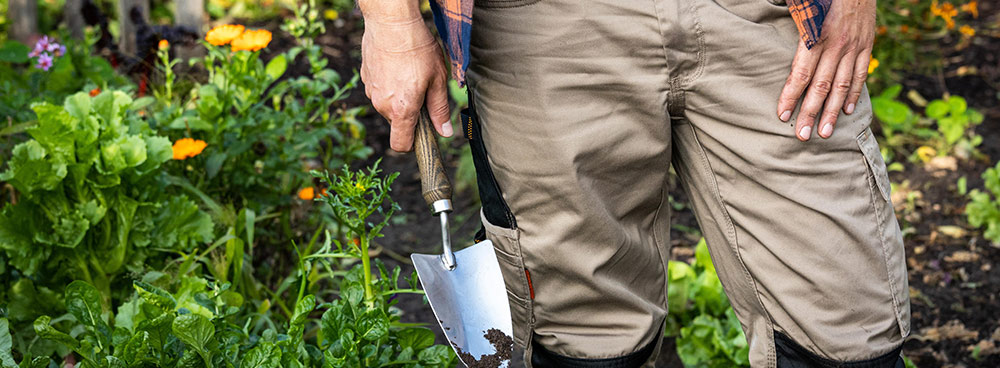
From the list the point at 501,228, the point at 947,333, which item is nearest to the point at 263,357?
the point at 501,228

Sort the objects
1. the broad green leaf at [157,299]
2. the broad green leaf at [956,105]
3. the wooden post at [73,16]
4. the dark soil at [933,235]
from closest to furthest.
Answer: the broad green leaf at [157,299] < the dark soil at [933,235] < the broad green leaf at [956,105] < the wooden post at [73,16]

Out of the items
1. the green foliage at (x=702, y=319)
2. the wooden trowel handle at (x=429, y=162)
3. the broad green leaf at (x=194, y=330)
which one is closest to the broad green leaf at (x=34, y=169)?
the broad green leaf at (x=194, y=330)

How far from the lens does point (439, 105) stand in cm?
145

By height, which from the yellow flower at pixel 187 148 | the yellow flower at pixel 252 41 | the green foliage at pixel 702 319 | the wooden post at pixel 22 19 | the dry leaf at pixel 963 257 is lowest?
the dry leaf at pixel 963 257

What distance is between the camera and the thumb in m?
1.43

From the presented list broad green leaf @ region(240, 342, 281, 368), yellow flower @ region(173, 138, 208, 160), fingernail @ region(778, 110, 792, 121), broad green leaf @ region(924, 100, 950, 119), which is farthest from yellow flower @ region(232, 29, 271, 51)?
broad green leaf @ region(924, 100, 950, 119)

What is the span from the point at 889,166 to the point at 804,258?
2029mm

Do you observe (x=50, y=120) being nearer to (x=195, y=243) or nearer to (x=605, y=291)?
(x=195, y=243)

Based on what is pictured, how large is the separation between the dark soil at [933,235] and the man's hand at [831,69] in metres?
Result: 0.62

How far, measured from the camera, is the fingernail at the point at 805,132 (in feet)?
4.44

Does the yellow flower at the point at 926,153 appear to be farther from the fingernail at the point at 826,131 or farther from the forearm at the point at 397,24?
the forearm at the point at 397,24

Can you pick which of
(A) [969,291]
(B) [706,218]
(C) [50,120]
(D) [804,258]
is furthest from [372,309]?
(A) [969,291]

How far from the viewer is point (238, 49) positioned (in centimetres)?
215

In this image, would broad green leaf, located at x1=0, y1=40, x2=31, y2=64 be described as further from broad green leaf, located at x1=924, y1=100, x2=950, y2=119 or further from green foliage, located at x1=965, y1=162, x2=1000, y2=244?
broad green leaf, located at x1=924, y1=100, x2=950, y2=119
